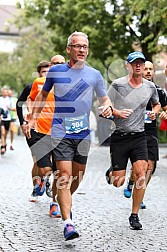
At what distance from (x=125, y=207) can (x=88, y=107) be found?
2.33 meters

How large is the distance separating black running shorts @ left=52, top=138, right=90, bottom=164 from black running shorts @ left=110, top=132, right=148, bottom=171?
81 centimetres

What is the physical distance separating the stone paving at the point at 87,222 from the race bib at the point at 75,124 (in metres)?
1.03

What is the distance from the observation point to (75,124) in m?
6.14

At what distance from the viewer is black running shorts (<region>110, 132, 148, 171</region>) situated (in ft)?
22.6

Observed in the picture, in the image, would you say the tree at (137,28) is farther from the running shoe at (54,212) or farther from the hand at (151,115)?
the running shoe at (54,212)

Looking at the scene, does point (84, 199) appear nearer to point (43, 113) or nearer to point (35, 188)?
point (35, 188)

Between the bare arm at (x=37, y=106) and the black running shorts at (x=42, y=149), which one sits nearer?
the bare arm at (x=37, y=106)

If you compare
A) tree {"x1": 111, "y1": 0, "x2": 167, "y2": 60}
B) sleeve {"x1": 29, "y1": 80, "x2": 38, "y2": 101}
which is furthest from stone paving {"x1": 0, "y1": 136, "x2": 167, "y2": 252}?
tree {"x1": 111, "y1": 0, "x2": 167, "y2": 60}

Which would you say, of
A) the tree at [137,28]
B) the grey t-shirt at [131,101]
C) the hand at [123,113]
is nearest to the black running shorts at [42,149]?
the grey t-shirt at [131,101]

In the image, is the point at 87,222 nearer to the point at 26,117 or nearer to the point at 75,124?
the point at 75,124

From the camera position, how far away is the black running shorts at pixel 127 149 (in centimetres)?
689

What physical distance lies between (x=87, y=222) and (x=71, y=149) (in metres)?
1.14

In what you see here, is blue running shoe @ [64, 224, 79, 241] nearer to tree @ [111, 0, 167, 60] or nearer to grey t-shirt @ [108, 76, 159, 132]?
grey t-shirt @ [108, 76, 159, 132]

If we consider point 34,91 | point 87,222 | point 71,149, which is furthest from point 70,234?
point 34,91
